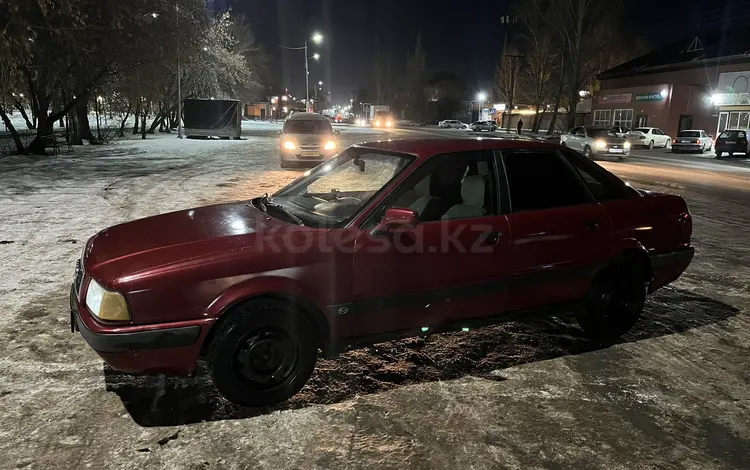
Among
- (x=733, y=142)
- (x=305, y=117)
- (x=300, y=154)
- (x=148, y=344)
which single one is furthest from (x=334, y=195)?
(x=733, y=142)

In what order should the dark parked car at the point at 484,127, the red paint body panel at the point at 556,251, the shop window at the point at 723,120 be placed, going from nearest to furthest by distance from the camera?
1. the red paint body panel at the point at 556,251
2. the shop window at the point at 723,120
3. the dark parked car at the point at 484,127

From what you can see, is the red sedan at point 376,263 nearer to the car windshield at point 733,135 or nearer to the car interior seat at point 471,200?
the car interior seat at point 471,200

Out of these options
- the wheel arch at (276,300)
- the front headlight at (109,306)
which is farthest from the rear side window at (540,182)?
the front headlight at (109,306)

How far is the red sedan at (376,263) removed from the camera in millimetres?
2998

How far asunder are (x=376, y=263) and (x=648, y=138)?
1405 inches

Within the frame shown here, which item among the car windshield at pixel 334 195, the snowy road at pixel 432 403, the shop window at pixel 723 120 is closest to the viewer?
the snowy road at pixel 432 403

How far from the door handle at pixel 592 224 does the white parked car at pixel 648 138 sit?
3309cm

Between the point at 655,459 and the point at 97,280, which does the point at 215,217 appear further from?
the point at 655,459

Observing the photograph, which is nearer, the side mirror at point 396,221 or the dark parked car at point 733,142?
the side mirror at point 396,221

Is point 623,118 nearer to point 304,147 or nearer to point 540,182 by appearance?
point 304,147

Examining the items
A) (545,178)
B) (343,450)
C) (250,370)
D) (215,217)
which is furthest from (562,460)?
(215,217)

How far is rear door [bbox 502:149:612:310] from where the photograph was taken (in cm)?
385

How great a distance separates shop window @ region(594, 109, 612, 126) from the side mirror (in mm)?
47277

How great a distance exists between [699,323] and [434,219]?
2.88m
